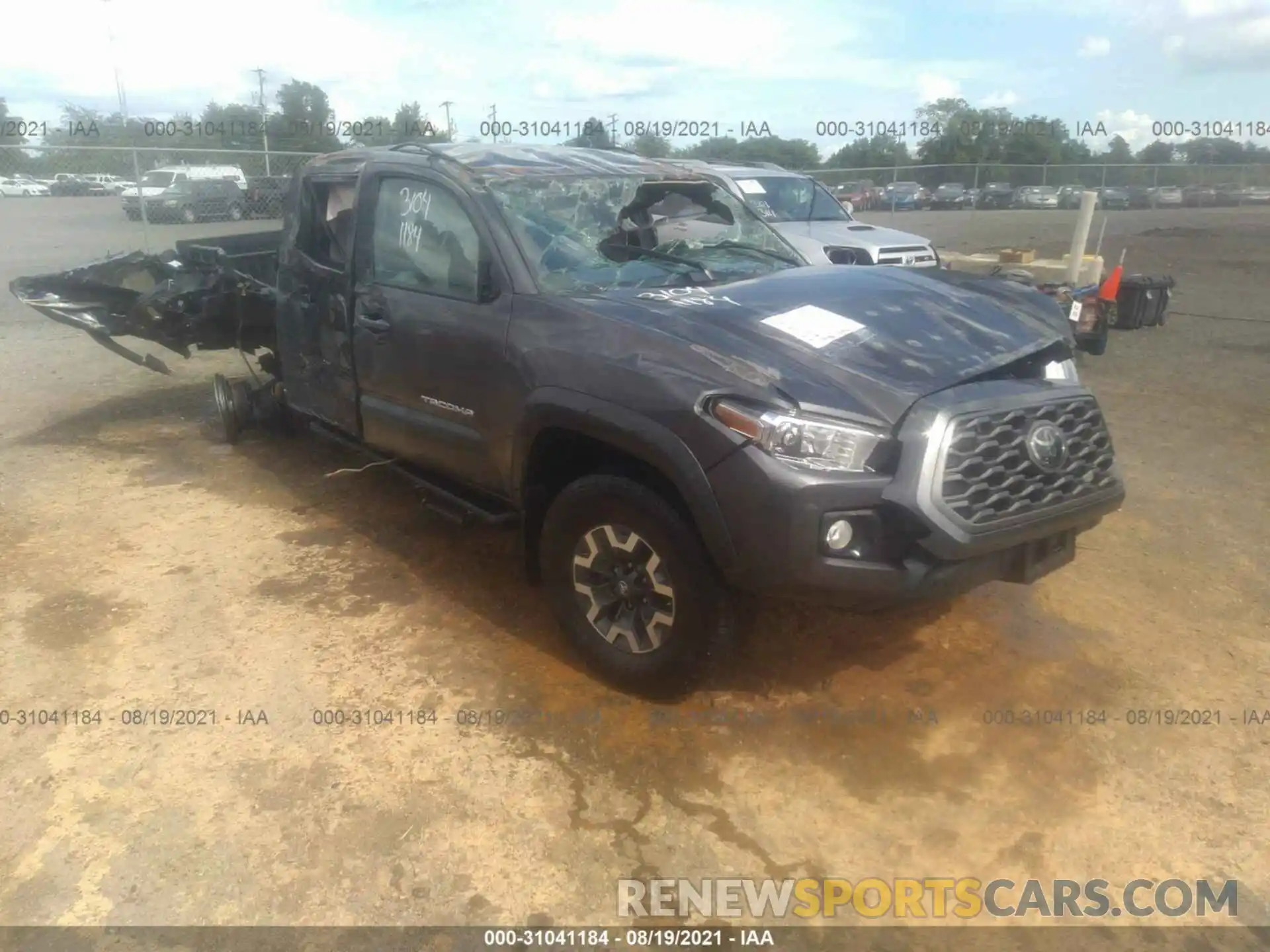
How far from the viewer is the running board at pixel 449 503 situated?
167 inches

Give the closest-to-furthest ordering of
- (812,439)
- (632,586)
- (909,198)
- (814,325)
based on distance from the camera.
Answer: (812,439) < (814,325) < (632,586) < (909,198)

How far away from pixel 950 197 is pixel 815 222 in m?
18.1

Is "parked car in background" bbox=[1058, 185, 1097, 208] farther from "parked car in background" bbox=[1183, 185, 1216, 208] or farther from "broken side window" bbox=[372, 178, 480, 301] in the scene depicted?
"broken side window" bbox=[372, 178, 480, 301]

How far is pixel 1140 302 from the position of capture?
10812mm

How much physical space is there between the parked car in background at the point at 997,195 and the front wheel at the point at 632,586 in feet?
87.2

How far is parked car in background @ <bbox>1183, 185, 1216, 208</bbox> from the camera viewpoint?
31125 mm

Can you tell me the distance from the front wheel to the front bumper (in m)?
0.23

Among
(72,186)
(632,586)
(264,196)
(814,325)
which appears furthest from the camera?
(72,186)

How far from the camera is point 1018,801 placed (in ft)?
10.1

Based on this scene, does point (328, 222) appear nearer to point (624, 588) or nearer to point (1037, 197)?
point (624, 588)

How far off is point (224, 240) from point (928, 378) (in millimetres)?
6473

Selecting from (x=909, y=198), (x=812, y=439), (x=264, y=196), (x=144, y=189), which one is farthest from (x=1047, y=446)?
(x=909, y=198)

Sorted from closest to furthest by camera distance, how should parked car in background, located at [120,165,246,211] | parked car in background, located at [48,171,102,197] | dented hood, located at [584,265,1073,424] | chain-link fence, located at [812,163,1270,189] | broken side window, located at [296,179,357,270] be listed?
dented hood, located at [584,265,1073,424], broken side window, located at [296,179,357,270], parked car in background, located at [120,165,246,211], parked car in background, located at [48,171,102,197], chain-link fence, located at [812,163,1270,189]

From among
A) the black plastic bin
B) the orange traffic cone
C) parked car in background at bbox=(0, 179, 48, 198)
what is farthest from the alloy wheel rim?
parked car in background at bbox=(0, 179, 48, 198)
